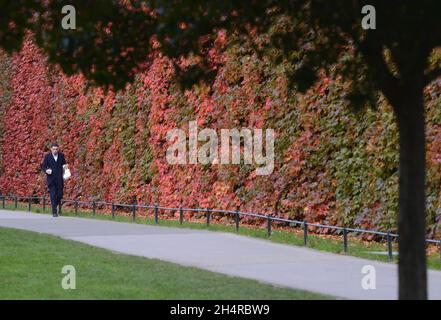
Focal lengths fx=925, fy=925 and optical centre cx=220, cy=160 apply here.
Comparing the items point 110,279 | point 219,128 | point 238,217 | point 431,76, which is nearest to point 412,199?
point 431,76

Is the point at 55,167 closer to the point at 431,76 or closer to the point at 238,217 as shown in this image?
the point at 238,217

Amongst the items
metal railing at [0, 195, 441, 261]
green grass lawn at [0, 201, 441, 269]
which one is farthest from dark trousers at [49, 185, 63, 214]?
green grass lawn at [0, 201, 441, 269]

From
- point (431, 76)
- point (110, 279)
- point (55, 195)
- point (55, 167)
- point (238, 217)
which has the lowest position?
point (110, 279)

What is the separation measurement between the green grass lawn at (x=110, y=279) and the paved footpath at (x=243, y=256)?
417 millimetres

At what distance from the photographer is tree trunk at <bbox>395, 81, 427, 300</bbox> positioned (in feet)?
22.5

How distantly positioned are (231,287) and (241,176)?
742 centimetres

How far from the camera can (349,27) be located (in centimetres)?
673

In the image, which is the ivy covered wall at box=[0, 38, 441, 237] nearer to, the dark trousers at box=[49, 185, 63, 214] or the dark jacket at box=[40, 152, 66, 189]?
the dark jacket at box=[40, 152, 66, 189]

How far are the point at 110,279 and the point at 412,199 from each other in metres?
3.82

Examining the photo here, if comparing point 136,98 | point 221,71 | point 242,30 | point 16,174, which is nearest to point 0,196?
point 16,174

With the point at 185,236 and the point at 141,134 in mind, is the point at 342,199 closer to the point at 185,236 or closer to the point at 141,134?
the point at 185,236

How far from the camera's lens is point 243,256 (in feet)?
38.7

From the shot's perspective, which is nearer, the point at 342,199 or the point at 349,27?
the point at 349,27

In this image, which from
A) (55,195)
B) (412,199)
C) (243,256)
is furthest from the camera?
(55,195)
